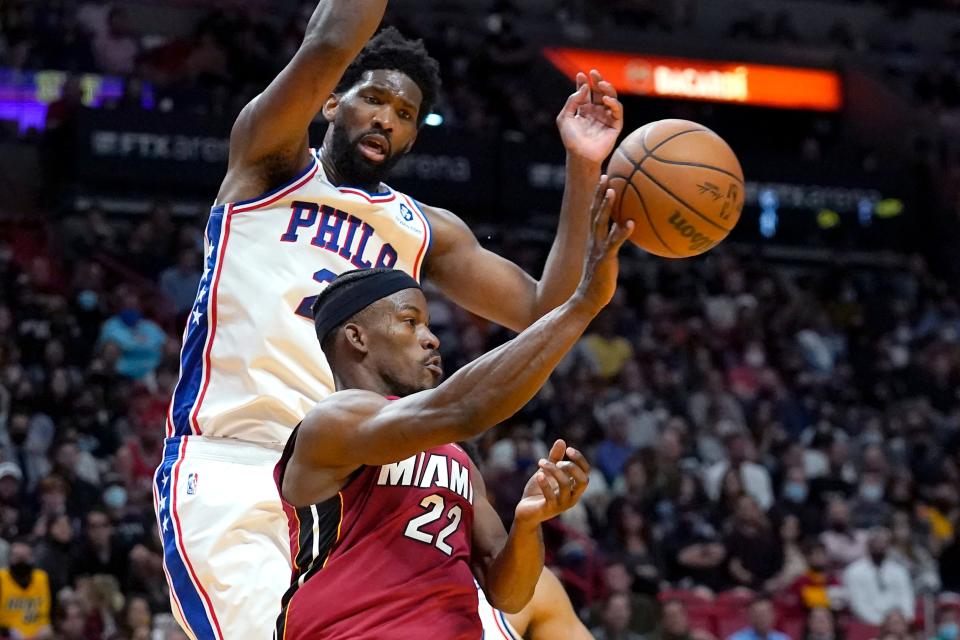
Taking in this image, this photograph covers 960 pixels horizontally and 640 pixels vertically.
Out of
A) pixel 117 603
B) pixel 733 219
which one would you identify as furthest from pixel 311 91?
pixel 117 603

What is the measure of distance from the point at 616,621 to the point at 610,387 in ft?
14.4

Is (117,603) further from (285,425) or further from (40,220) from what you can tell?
(40,220)

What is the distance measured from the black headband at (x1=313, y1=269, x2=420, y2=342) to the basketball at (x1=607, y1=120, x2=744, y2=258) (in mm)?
611

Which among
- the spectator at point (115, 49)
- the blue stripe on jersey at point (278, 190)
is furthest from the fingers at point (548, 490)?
the spectator at point (115, 49)

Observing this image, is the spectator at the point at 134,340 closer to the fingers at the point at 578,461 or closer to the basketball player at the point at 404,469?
the basketball player at the point at 404,469

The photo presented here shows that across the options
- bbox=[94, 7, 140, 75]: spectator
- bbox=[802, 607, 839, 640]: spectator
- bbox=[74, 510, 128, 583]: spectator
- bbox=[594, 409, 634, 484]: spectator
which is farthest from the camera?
bbox=[94, 7, 140, 75]: spectator

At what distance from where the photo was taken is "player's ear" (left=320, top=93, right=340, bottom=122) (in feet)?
16.2

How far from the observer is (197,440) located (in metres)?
4.55

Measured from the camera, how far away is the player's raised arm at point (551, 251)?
14.4 feet

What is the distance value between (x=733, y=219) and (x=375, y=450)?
1.30 meters

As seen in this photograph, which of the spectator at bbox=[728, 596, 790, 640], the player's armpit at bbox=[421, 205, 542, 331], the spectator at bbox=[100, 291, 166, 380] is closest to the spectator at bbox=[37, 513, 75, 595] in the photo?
the spectator at bbox=[100, 291, 166, 380]

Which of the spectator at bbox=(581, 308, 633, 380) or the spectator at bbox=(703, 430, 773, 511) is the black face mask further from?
the spectator at bbox=(581, 308, 633, 380)

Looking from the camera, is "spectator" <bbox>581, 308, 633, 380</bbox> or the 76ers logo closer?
the 76ers logo

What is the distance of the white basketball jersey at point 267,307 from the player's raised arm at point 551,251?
43 centimetres
